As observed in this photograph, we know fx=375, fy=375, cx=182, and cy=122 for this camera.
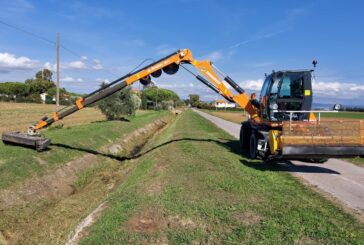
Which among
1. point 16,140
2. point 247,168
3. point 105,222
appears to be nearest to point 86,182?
point 16,140

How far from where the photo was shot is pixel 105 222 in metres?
7.20

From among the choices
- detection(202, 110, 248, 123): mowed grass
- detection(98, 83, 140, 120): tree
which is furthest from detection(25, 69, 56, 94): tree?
detection(98, 83, 140, 120): tree

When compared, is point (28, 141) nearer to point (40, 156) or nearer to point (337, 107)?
point (40, 156)

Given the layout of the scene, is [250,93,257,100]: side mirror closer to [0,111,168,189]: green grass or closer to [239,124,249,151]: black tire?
[239,124,249,151]: black tire

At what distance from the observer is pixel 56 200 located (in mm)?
11047

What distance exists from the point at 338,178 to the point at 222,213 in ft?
18.8

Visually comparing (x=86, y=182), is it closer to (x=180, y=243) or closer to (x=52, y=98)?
(x=180, y=243)

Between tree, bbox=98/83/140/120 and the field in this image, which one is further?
tree, bbox=98/83/140/120

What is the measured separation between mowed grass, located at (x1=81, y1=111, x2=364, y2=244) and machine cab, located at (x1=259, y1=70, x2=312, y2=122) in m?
3.03

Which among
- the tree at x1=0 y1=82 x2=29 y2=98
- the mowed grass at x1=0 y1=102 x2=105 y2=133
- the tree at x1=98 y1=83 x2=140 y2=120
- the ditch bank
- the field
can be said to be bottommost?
the ditch bank

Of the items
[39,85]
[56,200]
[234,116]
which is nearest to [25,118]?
[56,200]

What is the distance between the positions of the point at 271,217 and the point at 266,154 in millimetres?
5835

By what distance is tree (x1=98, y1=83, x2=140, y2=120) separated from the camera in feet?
121

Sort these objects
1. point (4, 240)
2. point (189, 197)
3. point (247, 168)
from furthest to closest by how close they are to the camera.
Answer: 1. point (247, 168)
2. point (189, 197)
3. point (4, 240)
